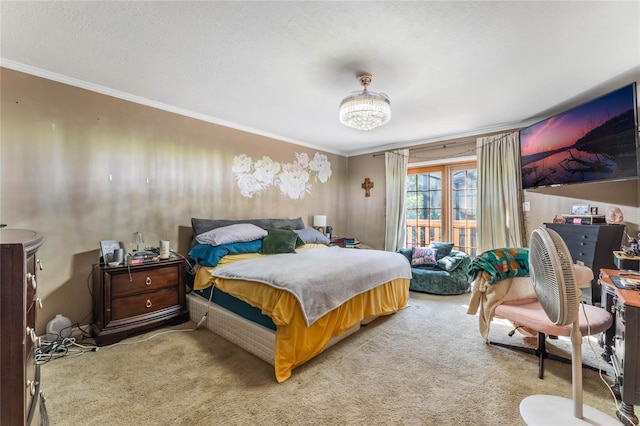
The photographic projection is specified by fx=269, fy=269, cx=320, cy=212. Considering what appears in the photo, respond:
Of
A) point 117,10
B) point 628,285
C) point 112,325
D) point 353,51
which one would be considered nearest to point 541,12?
point 353,51

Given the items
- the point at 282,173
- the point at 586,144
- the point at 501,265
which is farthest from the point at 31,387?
the point at 586,144

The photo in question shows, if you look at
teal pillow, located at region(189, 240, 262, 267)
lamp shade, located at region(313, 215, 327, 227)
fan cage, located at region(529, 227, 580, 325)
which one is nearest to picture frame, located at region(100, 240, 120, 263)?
teal pillow, located at region(189, 240, 262, 267)

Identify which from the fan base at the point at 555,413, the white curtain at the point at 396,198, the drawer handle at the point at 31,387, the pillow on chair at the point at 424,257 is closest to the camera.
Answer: the drawer handle at the point at 31,387

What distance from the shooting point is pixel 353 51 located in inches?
83.7

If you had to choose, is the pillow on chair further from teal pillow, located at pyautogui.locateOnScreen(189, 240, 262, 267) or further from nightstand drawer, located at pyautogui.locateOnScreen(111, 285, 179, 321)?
nightstand drawer, located at pyautogui.locateOnScreen(111, 285, 179, 321)

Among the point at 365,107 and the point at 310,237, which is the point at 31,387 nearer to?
the point at 365,107

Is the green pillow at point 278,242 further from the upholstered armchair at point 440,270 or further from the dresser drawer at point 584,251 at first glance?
the dresser drawer at point 584,251

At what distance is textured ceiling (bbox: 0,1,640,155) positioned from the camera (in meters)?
1.71

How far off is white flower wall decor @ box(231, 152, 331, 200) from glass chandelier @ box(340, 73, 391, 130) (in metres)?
2.12

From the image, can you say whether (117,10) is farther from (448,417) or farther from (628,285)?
(628,285)

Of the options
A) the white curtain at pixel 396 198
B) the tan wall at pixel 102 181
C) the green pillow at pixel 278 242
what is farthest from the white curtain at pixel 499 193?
the green pillow at pixel 278 242

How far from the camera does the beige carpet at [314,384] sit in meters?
1.60

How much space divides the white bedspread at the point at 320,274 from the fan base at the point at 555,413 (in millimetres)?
1347

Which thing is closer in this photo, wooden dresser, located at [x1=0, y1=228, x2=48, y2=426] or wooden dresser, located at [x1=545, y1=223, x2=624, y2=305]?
wooden dresser, located at [x1=0, y1=228, x2=48, y2=426]
